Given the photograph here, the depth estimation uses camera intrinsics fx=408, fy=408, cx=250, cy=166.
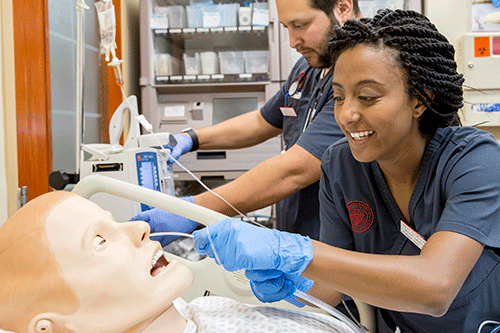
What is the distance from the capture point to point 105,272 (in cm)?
83

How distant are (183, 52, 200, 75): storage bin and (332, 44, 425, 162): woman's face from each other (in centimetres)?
201

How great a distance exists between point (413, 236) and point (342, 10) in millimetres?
924

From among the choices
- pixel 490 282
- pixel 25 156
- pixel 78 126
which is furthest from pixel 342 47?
pixel 25 156

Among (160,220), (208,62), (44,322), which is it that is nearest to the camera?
(44,322)

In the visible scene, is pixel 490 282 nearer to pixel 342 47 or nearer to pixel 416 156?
pixel 416 156

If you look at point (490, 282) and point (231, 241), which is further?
point (490, 282)

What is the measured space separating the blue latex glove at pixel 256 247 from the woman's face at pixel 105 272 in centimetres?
13

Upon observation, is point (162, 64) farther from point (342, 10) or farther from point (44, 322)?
point (44, 322)

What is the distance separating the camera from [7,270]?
0.79 m

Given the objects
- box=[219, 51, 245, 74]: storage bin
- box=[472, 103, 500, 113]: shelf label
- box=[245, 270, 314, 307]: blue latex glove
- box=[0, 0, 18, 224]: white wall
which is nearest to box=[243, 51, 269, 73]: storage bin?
box=[219, 51, 245, 74]: storage bin

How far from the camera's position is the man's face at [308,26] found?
5.02ft

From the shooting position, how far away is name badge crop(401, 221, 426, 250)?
1006 millimetres

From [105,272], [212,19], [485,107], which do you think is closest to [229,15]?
[212,19]

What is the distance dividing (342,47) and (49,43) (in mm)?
1549
